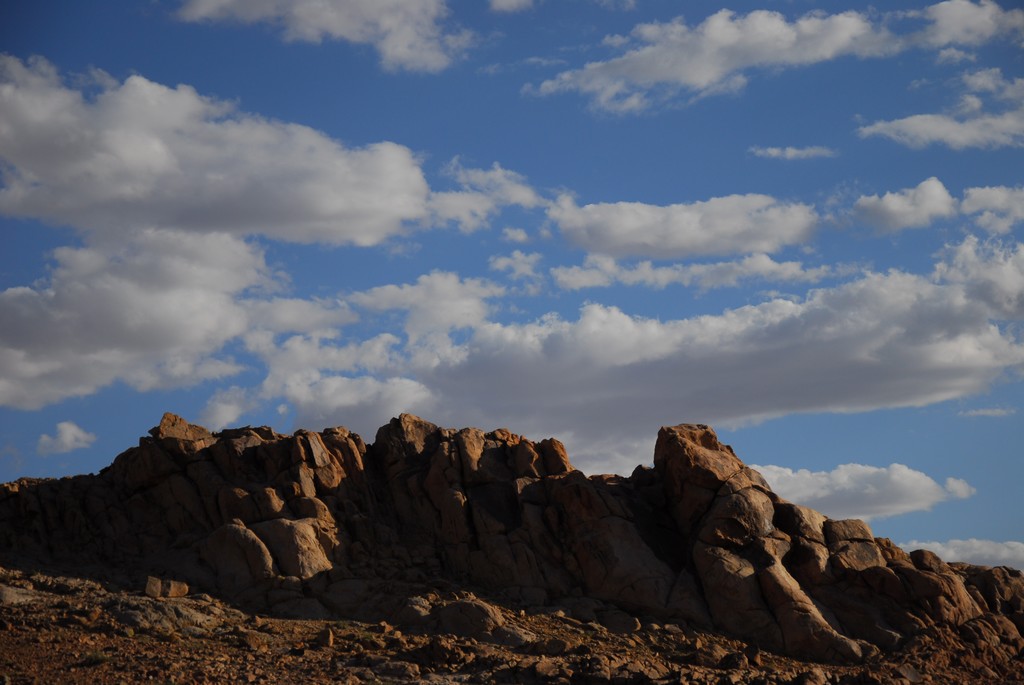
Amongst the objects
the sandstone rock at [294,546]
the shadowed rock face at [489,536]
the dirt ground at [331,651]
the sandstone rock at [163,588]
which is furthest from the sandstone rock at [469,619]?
the sandstone rock at [163,588]

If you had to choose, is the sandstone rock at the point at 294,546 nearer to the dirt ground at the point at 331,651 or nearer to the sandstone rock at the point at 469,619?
the dirt ground at the point at 331,651

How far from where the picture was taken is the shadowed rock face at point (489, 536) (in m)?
53.6

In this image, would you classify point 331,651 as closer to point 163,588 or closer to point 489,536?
point 163,588

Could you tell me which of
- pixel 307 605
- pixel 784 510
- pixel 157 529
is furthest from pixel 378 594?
pixel 784 510

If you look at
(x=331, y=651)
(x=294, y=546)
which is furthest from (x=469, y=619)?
(x=294, y=546)

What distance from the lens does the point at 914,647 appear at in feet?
174

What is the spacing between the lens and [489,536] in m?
57.3

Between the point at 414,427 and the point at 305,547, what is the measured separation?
10579mm

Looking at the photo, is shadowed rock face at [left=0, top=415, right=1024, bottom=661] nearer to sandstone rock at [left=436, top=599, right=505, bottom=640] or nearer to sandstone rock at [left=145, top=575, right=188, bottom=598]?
sandstone rock at [left=145, top=575, right=188, bottom=598]

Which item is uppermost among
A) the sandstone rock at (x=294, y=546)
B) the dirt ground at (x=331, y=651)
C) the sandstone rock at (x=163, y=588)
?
the sandstone rock at (x=294, y=546)

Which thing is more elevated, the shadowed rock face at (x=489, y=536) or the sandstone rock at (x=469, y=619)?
the shadowed rock face at (x=489, y=536)

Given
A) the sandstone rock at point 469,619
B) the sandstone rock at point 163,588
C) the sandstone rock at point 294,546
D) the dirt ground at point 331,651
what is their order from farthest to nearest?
the sandstone rock at point 294,546 → the sandstone rock at point 163,588 → the sandstone rock at point 469,619 → the dirt ground at point 331,651

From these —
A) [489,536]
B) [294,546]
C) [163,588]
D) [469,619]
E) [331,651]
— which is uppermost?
[489,536]

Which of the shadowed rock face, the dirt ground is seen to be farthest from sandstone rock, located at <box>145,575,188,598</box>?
the shadowed rock face
